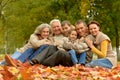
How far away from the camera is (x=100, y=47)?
365 inches

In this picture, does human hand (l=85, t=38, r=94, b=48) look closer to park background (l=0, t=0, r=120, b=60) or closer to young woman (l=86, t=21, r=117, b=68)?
young woman (l=86, t=21, r=117, b=68)

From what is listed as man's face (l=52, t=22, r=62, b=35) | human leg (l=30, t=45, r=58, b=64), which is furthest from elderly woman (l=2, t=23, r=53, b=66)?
human leg (l=30, t=45, r=58, b=64)

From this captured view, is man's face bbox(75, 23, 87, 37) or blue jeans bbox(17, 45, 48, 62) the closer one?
blue jeans bbox(17, 45, 48, 62)

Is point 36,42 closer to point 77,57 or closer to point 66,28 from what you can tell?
point 66,28

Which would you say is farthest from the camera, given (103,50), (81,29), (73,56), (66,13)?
(66,13)

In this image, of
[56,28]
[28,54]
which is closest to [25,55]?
[28,54]

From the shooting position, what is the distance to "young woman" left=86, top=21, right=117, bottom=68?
8961 mm

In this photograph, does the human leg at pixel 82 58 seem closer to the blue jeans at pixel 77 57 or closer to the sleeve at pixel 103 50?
the blue jeans at pixel 77 57

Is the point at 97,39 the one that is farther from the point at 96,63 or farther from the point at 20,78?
the point at 20,78

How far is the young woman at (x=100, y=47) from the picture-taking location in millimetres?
8961

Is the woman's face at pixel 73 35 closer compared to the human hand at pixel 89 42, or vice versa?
the human hand at pixel 89 42

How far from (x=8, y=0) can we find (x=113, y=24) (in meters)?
10.8

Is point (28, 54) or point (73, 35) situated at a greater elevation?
point (73, 35)

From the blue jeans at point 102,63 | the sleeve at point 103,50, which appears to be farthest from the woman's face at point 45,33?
the blue jeans at point 102,63
